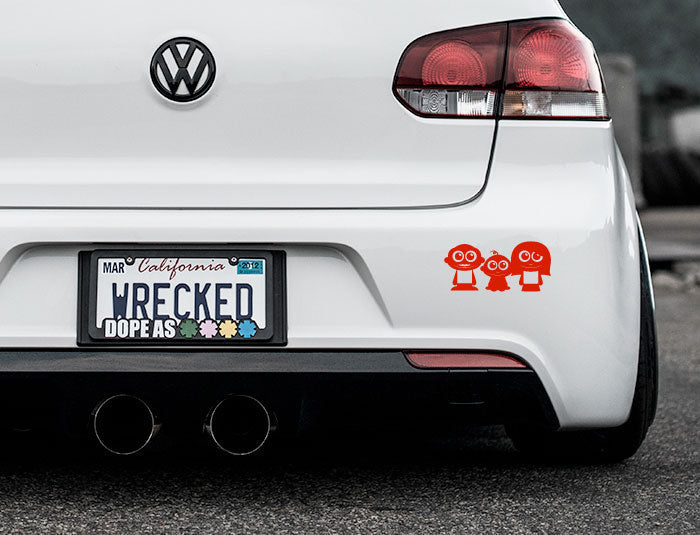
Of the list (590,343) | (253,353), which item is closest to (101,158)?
(253,353)

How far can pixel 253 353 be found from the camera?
255 centimetres

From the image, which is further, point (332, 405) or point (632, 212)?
point (632, 212)

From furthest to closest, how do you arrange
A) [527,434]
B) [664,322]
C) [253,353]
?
1. [664,322]
2. [527,434]
3. [253,353]

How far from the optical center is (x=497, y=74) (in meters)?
2.61

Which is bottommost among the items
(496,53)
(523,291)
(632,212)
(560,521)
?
(560,521)

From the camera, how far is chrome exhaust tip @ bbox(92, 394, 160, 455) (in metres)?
2.64

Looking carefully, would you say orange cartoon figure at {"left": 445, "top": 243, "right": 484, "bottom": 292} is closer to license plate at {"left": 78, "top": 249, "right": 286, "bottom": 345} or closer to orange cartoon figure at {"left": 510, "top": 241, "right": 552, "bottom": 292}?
orange cartoon figure at {"left": 510, "top": 241, "right": 552, "bottom": 292}

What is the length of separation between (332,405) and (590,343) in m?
0.56

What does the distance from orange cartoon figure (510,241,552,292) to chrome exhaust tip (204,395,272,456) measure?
0.60m

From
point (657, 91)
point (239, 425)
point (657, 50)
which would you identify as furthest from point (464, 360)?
point (657, 50)

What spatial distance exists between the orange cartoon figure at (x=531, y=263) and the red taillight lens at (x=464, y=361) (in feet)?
0.51

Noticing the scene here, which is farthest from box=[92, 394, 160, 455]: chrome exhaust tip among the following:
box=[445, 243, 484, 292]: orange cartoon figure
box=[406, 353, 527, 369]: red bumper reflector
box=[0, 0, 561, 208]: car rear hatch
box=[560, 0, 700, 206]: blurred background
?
box=[560, 0, 700, 206]: blurred background

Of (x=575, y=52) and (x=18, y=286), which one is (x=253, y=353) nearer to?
(x=18, y=286)

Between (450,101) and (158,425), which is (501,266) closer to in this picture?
(450,101)
